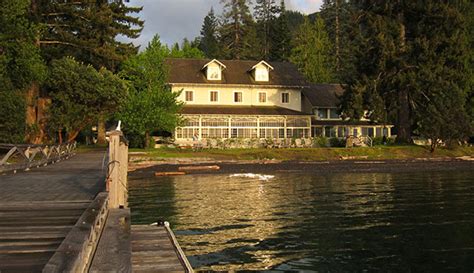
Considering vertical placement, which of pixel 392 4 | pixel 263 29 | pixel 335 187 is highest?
pixel 263 29

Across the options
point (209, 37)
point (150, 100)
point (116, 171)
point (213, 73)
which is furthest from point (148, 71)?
point (209, 37)

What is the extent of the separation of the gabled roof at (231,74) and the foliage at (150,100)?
4.50 m

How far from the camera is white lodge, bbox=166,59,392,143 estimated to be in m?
54.0

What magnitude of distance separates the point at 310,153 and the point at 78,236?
40511 millimetres

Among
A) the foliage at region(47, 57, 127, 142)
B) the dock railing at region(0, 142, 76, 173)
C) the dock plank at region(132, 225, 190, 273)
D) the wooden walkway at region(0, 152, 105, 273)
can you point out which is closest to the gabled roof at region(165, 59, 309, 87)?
the foliage at region(47, 57, 127, 142)

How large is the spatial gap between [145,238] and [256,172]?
90.3ft

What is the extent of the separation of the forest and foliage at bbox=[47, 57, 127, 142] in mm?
87

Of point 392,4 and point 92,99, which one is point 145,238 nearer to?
point 92,99

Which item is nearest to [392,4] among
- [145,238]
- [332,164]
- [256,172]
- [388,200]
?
[332,164]

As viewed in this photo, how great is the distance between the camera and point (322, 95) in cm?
6588

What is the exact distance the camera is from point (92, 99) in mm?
42875

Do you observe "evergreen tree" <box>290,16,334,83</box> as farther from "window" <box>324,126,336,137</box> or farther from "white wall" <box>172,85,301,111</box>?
"white wall" <box>172,85,301,111</box>

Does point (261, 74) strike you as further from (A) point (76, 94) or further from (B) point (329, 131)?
(A) point (76, 94)

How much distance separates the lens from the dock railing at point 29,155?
21.1m
